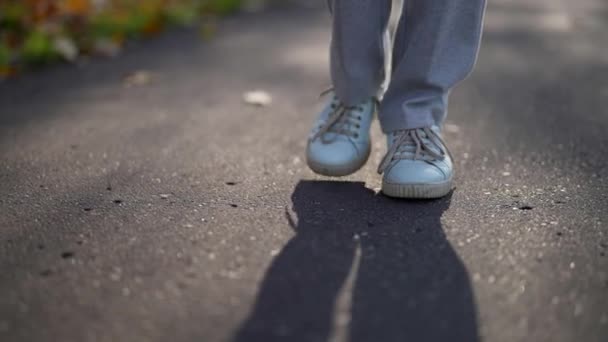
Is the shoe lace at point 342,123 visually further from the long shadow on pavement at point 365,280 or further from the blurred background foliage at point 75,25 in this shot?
the blurred background foliage at point 75,25

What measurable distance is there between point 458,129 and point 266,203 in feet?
3.50

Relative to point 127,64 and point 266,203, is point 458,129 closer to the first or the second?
point 266,203

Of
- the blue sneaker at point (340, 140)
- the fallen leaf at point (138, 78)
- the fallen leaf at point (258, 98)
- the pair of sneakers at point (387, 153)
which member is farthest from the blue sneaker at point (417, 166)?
the fallen leaf at point (138, 78)

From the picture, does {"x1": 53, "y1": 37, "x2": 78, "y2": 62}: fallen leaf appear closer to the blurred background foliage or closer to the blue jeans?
the blurred background foliage

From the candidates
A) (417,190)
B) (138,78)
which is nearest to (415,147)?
(417,190)

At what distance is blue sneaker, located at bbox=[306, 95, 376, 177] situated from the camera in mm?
2193

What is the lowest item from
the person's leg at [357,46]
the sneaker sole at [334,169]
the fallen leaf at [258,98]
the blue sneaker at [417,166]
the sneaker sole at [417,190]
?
the fallen leaf at [258,98]

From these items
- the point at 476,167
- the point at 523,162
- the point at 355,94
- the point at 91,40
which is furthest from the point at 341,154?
the point at 91,40

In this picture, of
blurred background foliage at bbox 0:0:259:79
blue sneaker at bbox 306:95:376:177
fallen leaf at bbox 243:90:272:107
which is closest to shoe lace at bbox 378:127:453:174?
blue sneaker at bbox 306:95:376:177

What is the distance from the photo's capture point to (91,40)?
168 inches

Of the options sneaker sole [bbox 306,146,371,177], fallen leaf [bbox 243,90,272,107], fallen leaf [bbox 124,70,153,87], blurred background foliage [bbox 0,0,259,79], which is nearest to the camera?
sneaker sole [bbox 306,146,371,177]

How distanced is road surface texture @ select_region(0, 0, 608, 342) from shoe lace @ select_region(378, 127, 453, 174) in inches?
4.8

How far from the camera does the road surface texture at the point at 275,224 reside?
1.46m

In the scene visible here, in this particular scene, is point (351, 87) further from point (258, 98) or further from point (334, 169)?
point (258, 98)
